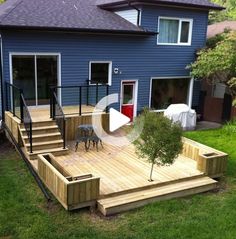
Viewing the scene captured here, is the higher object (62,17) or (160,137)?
(62,17)

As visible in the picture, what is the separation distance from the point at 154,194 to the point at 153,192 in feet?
0.44

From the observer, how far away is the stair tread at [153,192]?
7.83 metres

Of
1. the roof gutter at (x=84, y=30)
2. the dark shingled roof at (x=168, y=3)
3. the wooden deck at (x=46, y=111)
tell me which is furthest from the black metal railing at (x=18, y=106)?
the dark shingled roof at (x=168, y=3)

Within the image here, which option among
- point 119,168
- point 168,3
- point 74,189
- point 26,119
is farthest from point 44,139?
point 168,3

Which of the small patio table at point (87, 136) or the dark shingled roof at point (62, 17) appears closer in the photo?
the small patio table at point (87, 136)

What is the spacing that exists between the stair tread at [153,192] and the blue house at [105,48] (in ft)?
18.7

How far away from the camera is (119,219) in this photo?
24.5 feet

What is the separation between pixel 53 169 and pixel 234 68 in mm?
10266

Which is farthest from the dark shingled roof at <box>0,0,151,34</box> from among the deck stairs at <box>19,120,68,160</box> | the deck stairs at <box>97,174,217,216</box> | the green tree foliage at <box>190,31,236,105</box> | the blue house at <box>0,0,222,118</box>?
the deck stairs at <box>97,174,217,216</box>

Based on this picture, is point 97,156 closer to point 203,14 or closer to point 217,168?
point 217,168

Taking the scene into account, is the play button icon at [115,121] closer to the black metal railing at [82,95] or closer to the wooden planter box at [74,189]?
the black metal railing at [82,95]

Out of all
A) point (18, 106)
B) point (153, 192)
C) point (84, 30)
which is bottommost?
point (153, 192)

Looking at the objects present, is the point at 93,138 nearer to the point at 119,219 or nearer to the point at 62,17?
the point at 119,219

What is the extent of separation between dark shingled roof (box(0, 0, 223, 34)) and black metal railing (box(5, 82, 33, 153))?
7.39 feet
